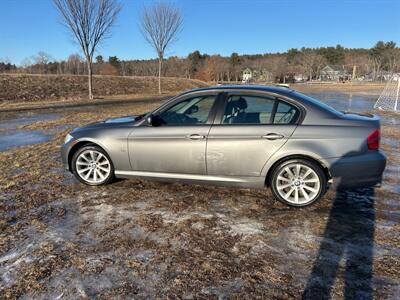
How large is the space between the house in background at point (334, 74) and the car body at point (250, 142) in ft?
330

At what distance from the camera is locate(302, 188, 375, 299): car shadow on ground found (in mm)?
2775

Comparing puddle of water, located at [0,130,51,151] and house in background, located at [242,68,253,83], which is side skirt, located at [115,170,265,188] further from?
house in background, located at [242,68,253,83]

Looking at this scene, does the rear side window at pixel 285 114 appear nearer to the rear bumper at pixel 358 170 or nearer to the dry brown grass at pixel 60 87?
the rear bumper at pixel 358 170

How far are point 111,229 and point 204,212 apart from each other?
1.18m

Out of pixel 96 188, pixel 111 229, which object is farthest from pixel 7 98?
pixel 111 229

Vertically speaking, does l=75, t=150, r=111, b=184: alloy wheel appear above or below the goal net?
below

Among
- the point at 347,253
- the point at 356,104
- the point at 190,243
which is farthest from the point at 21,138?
the point at 356,104

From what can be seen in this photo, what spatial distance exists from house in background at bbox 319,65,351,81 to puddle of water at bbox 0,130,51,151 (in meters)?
98.0

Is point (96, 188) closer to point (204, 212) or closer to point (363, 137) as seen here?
point (204, 212)

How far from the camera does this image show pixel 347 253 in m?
3.32

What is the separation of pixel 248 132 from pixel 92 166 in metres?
2.54

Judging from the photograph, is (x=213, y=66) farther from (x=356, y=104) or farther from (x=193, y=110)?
(x=193, y=110)

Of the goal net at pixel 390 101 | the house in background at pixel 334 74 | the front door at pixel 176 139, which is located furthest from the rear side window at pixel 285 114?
the house in background at pixel 334 74

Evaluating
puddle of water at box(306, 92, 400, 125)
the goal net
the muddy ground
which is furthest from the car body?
the goal net
